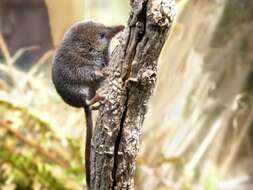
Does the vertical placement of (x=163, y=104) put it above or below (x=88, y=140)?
above

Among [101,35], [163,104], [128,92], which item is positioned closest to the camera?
[128,92]

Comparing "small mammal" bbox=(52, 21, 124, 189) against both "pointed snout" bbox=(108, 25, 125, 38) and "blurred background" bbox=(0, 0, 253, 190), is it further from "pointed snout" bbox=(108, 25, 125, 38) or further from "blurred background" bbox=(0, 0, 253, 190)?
"blurred background" bbox=(0, 0, 253, 190)

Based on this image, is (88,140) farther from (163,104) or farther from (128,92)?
(163,104)

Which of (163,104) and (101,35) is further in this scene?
(163,104)

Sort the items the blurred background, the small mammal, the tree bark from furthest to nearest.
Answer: the blurred background
the small mammal
the tree bark

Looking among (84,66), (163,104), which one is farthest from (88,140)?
(163,104)

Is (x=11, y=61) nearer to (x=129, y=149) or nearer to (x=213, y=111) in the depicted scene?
(x=213, y=111)

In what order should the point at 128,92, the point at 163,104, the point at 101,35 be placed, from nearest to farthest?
the point at 128,92 < the point at 101,35 < the point at 163,104

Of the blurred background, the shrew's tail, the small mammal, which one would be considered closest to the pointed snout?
the small mammal
